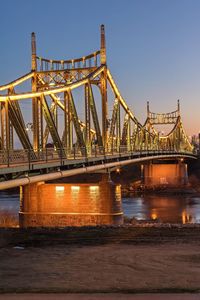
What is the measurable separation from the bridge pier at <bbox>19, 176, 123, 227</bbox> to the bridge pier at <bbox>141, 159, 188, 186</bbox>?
188 ft

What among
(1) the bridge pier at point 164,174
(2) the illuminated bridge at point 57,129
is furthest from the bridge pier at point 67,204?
(1) the bridge pier at point 164,174

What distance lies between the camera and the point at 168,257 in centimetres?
1349

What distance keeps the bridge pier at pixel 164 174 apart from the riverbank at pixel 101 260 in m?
75.9

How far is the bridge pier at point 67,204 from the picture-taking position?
121 feet

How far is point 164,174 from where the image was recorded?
9675 cm

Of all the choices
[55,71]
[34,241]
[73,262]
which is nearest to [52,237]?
[34,241]

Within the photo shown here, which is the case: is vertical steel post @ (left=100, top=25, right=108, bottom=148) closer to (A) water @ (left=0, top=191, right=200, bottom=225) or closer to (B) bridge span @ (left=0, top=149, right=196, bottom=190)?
(B) bridge span @ (left=0, top=149, right=196, bottom=190)

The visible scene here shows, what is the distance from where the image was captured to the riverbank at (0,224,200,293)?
10562mm

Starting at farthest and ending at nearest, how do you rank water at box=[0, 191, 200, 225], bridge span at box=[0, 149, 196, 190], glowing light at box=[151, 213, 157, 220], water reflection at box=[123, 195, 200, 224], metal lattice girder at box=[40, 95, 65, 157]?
water reflection at box=[123, 195, 200, 224], water at box=[0, 191, 200, 225], glowing light at box=[151, 213, 157, 220], metal lattice girder at box=[40, 95, 65, 157], bridge span at box=[0, 149, 196, 190]

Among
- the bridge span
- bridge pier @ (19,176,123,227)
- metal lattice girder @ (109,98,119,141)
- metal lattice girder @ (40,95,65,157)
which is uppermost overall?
metal lattice girder @ (109,98,119,141)

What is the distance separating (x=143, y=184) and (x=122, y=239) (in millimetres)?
77332

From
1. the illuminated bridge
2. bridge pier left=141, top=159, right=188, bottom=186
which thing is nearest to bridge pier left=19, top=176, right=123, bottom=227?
the illuminated bridge

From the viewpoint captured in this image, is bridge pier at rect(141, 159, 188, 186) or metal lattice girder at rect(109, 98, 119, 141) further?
bridge pier at rect(141, 159, 188, 186)

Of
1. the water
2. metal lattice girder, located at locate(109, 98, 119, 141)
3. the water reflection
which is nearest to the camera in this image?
the water
